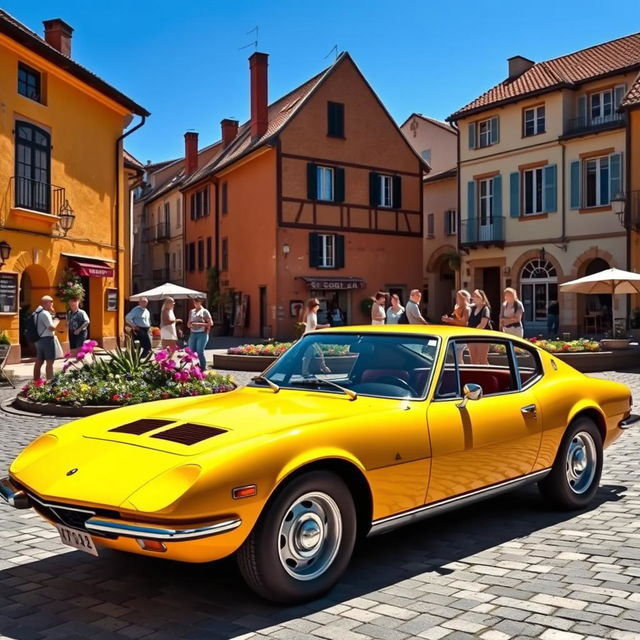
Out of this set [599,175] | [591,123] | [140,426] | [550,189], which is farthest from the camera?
[550,189]

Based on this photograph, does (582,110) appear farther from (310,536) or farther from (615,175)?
(310,536)

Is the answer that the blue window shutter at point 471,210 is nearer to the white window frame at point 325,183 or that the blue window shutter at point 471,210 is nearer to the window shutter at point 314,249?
the white window frame at point 325,183

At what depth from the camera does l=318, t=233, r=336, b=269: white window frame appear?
34.8 meters

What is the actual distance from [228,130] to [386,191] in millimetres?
12359

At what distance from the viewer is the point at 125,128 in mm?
26047

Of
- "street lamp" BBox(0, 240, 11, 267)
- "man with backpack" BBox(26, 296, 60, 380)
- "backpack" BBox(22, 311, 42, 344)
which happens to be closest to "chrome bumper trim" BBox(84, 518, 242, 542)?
"man with backpack" BBox(26, 296, 60, 380)

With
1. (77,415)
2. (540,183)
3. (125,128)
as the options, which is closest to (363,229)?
(540,183)

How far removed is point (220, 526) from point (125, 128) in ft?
80.3

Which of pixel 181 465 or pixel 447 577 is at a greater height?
pixel 181 465

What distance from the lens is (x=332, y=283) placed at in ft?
112

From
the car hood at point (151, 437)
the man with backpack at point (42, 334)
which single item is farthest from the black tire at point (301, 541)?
the man with backpack at point (42, 334)

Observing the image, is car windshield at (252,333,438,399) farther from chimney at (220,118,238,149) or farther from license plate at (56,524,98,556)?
chimney at (220,118,238,149)

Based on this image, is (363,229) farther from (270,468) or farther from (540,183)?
(270,468)

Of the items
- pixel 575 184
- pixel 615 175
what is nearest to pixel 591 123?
pixel 575 184
